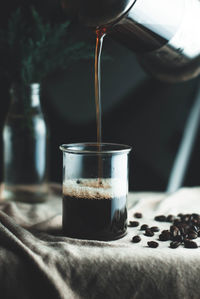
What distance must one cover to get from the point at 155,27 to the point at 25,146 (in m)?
0.51

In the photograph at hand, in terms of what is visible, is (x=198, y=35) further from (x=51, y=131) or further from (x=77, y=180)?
(x=51, y=131)

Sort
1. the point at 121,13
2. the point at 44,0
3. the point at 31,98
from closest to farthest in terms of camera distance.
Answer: the point at 121,13
the point at 31,98
the point at 44,0

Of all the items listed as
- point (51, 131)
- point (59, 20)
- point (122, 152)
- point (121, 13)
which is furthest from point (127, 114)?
point (121, 13)

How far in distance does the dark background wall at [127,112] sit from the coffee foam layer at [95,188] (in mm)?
629

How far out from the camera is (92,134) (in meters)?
1.56

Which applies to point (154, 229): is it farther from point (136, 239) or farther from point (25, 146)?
point (25, 146)

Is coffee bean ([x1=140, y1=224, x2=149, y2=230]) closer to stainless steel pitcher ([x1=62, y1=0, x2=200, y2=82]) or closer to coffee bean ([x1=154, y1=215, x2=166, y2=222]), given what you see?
coffee bean ([x1=154, y1=215, x2=166, y2=222])

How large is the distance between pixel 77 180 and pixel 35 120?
358mm

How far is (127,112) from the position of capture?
5.14 feet

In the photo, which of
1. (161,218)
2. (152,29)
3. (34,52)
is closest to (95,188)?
(161,218)

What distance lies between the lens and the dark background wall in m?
1.53

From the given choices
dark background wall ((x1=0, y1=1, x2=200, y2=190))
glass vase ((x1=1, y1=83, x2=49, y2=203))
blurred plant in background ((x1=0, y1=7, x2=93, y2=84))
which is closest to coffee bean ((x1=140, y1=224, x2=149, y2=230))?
glass vase ((x1=1, y1=83, x2=49, y2=203))

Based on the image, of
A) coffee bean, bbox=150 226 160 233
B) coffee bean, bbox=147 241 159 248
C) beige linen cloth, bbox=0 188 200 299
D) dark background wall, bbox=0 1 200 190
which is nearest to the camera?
beige linen cloth, bbox=0 188 200 299

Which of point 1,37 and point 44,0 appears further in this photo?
point 44,0
